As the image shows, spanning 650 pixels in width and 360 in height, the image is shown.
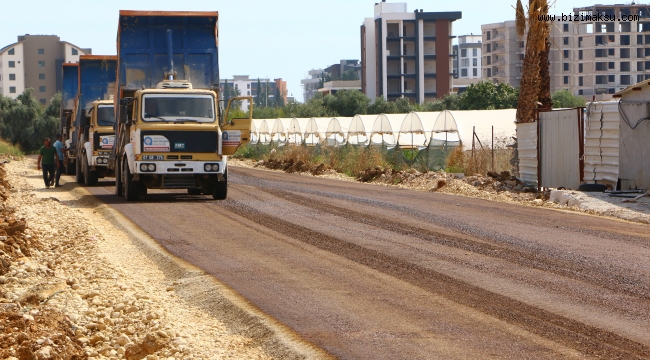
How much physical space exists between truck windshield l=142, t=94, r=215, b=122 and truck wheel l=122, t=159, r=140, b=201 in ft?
5.41

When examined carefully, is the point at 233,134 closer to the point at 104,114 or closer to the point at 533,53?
the point at 104,114

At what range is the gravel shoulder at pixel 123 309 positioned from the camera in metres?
7.19

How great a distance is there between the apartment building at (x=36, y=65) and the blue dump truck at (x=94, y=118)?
112353 mm

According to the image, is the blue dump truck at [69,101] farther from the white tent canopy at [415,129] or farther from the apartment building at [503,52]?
the apartment building at [503,52]

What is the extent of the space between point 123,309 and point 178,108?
→ 12.7m

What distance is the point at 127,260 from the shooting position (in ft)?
40.3

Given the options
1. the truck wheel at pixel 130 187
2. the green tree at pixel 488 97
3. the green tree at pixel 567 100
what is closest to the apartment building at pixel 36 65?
the green tree at pixel 488 97

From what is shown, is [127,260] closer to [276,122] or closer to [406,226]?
[406,226]

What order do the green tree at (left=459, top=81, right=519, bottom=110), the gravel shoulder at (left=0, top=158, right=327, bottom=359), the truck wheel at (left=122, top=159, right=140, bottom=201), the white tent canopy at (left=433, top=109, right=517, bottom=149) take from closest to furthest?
the gravel shoulder at (left=0, top=158, right=327, bottom=359) < the truck wheel at (left=122, top=159, right=140, bottom=201) < the white tent canopy at (left=433, top=109, right=517, bottom=149) < the green tree at (left=459, top=81, right=519, bottom=110)

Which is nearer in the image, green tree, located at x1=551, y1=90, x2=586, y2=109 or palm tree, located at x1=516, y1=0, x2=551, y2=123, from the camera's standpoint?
palm tree, located at x1=516, y1=0, x2=551, y2=123

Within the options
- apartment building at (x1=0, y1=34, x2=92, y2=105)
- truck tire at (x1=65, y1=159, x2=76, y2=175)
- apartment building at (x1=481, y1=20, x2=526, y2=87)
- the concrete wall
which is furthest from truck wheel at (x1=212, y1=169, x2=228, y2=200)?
apartment building at (x1=481, y1=20, x2=526, y2=87)

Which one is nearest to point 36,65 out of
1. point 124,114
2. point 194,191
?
point 194,191

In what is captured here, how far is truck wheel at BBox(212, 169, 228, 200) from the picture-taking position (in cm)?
2164

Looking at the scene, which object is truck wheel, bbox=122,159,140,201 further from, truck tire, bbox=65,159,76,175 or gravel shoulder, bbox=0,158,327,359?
truck tire, bbox=65,159,76,175
